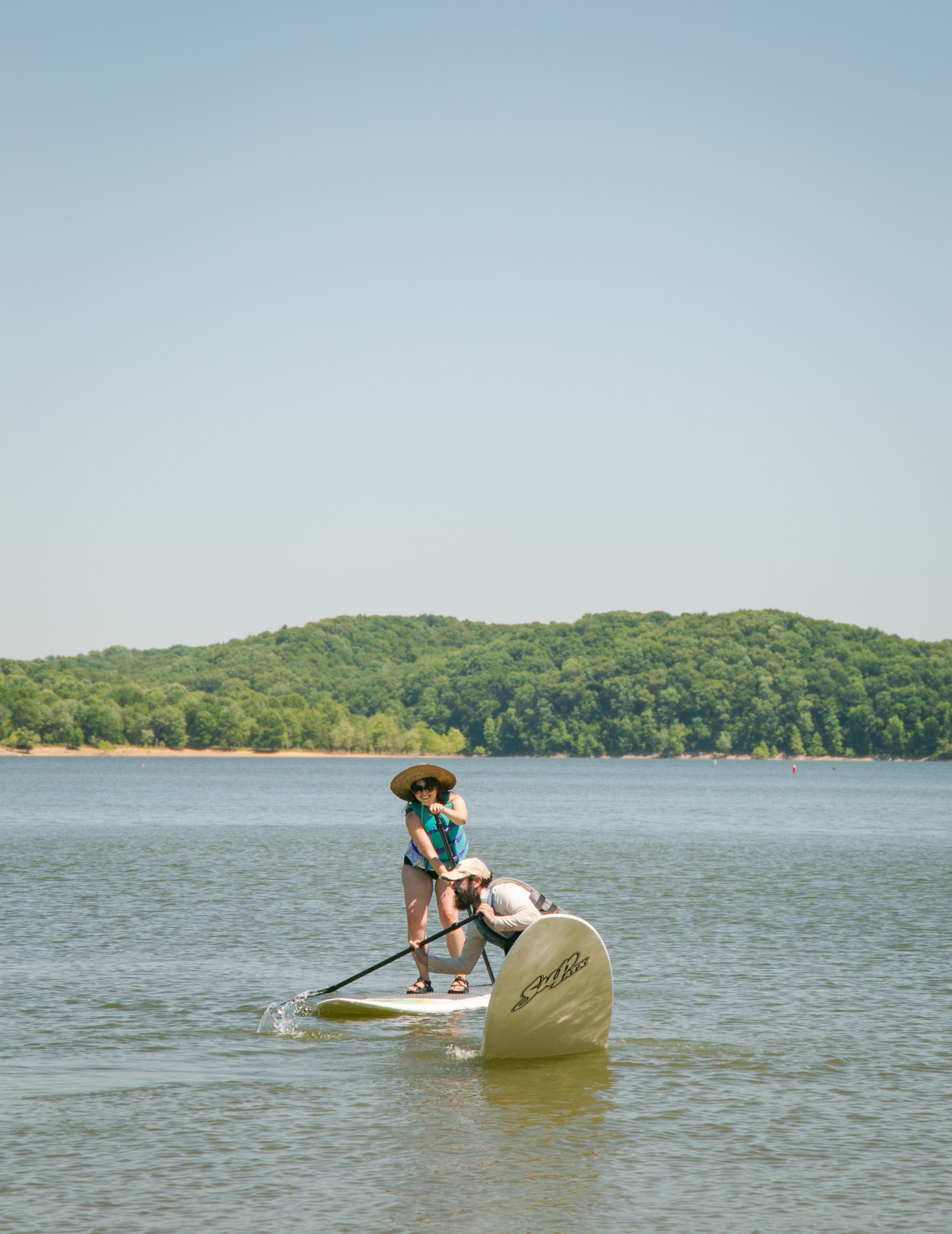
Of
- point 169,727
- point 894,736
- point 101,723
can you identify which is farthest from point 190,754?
point 894,736

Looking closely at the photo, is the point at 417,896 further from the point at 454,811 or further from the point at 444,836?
the point at 454,811

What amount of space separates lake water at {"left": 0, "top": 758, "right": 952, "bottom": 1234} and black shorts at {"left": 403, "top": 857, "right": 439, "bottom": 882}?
142cm

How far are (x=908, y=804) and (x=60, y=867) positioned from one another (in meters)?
57.1

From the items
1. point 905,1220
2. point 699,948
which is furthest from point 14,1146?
point 699,948

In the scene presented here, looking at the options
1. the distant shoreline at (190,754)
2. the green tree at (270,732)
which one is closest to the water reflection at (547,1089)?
the distant shoreline at (190,754)

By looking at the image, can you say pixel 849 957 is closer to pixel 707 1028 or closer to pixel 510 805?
pixel 707 1028

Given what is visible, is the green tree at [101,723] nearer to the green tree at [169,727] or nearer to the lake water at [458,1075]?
the green tree at [169,727]

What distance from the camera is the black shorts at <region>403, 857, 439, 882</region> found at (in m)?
13.7

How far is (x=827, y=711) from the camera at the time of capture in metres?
195

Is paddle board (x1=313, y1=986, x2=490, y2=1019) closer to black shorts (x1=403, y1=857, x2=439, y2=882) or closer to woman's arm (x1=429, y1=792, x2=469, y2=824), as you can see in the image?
black shorts (x1=403, y1=857, x2=439, y2=882)

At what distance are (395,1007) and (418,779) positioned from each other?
7.56 ft

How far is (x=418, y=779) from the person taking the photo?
13.5 metres

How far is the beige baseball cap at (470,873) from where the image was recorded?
12555 millimetres

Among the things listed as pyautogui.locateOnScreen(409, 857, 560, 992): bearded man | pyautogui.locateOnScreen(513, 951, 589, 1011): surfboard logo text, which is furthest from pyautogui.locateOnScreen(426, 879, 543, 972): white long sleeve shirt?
pyautogui.locateOnScreen(513, 951, 589, 1011): surfboard logo text
